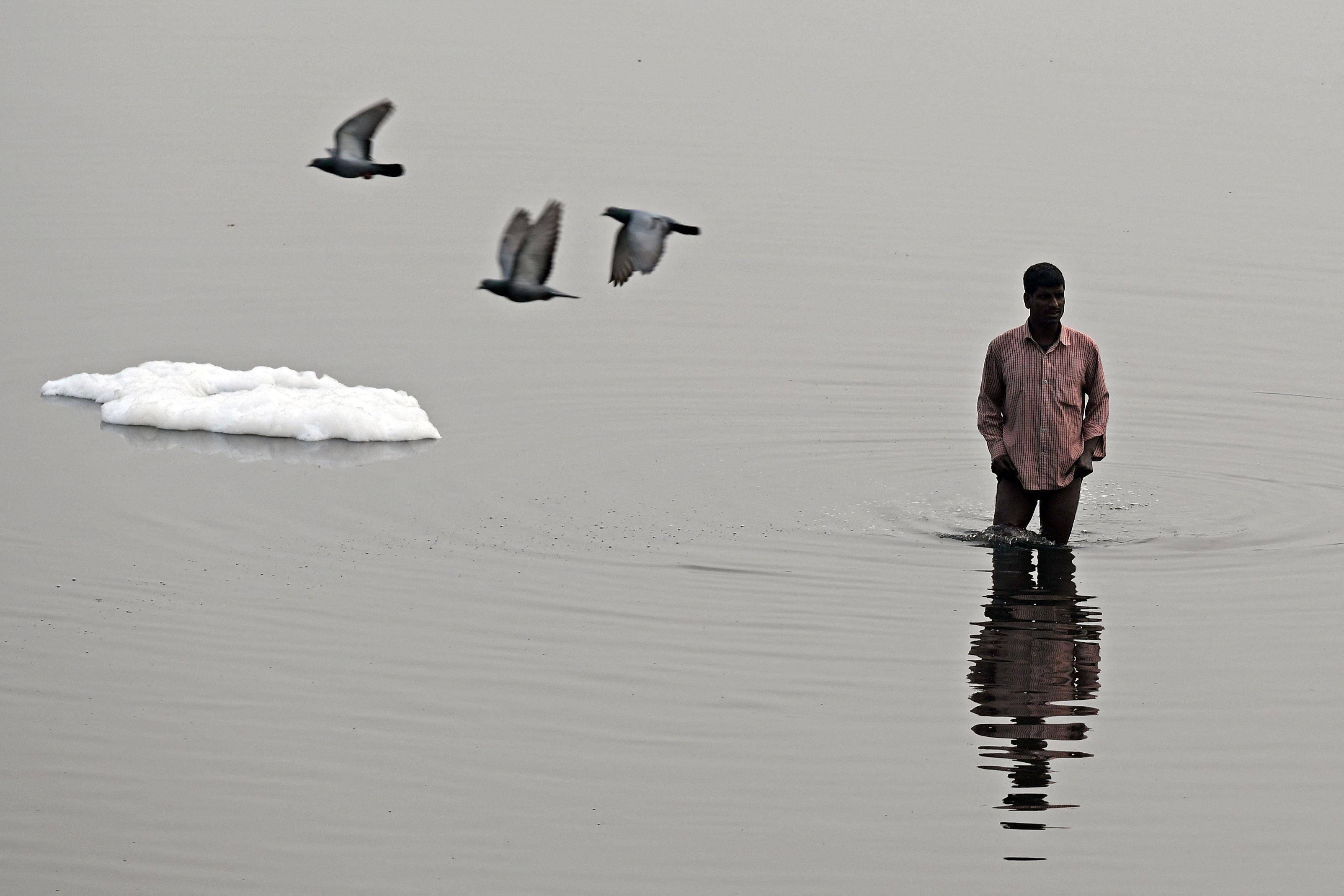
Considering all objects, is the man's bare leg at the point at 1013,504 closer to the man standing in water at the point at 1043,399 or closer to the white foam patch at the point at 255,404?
the man standing in water at the point at 1043,399

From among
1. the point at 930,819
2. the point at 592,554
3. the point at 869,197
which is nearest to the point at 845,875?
the point at 930,819

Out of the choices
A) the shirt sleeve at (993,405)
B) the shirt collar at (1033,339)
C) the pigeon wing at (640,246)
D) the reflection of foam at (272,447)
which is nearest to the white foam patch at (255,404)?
the reflection of foam at (272,447)

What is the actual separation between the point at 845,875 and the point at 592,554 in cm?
442

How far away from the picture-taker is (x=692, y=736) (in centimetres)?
928

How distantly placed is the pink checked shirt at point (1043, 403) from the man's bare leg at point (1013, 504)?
23 centimetres

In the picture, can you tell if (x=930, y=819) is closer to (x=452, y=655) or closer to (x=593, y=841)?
(x=593, y=841)

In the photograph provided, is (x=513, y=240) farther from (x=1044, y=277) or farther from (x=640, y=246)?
(x=1044, y=277)

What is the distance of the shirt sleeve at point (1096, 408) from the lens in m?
11.4

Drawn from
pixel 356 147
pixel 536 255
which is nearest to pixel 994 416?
pixel 536 255

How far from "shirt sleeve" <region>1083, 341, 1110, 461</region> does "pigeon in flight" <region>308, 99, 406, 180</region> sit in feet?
12.6

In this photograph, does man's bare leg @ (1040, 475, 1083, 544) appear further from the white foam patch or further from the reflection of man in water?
the white foam patch

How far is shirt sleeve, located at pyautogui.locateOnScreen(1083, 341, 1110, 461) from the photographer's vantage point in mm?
11359

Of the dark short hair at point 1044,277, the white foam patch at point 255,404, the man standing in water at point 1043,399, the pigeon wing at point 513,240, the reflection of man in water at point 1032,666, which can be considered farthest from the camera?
the white foam patch at point 255,404

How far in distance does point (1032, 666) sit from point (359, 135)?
14.9 feet
